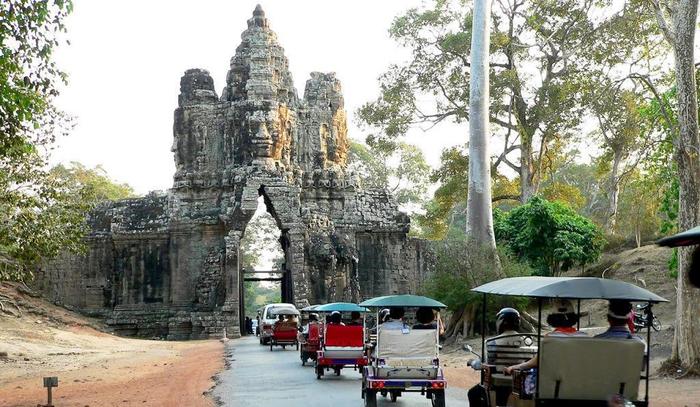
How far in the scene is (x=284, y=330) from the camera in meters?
29.6

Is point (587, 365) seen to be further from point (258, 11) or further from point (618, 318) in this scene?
point (258, 11)

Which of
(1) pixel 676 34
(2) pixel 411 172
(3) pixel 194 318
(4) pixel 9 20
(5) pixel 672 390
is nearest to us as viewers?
(4) pixel 9 20

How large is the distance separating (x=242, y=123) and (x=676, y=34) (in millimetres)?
26568

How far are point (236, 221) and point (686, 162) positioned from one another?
996 inches

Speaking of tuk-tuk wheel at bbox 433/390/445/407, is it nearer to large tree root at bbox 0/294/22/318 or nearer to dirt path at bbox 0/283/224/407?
dirt path at bbox 0/283/224/407

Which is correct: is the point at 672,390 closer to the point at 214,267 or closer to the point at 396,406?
the point at 396,406

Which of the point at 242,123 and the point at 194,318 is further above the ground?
the point at 242,123

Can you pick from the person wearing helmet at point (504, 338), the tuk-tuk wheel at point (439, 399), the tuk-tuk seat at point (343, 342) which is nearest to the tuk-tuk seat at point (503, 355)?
the person wearing helmet at point (504, 338)

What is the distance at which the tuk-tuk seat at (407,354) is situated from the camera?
12438 millimetres

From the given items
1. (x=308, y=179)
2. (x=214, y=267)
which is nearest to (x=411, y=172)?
(x=308, y=179)

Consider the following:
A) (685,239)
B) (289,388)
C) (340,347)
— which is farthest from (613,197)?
(685,239)

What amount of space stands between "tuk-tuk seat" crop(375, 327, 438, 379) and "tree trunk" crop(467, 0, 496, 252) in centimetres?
1544

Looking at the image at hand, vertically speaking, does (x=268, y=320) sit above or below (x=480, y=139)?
below

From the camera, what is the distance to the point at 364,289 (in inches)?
1635
